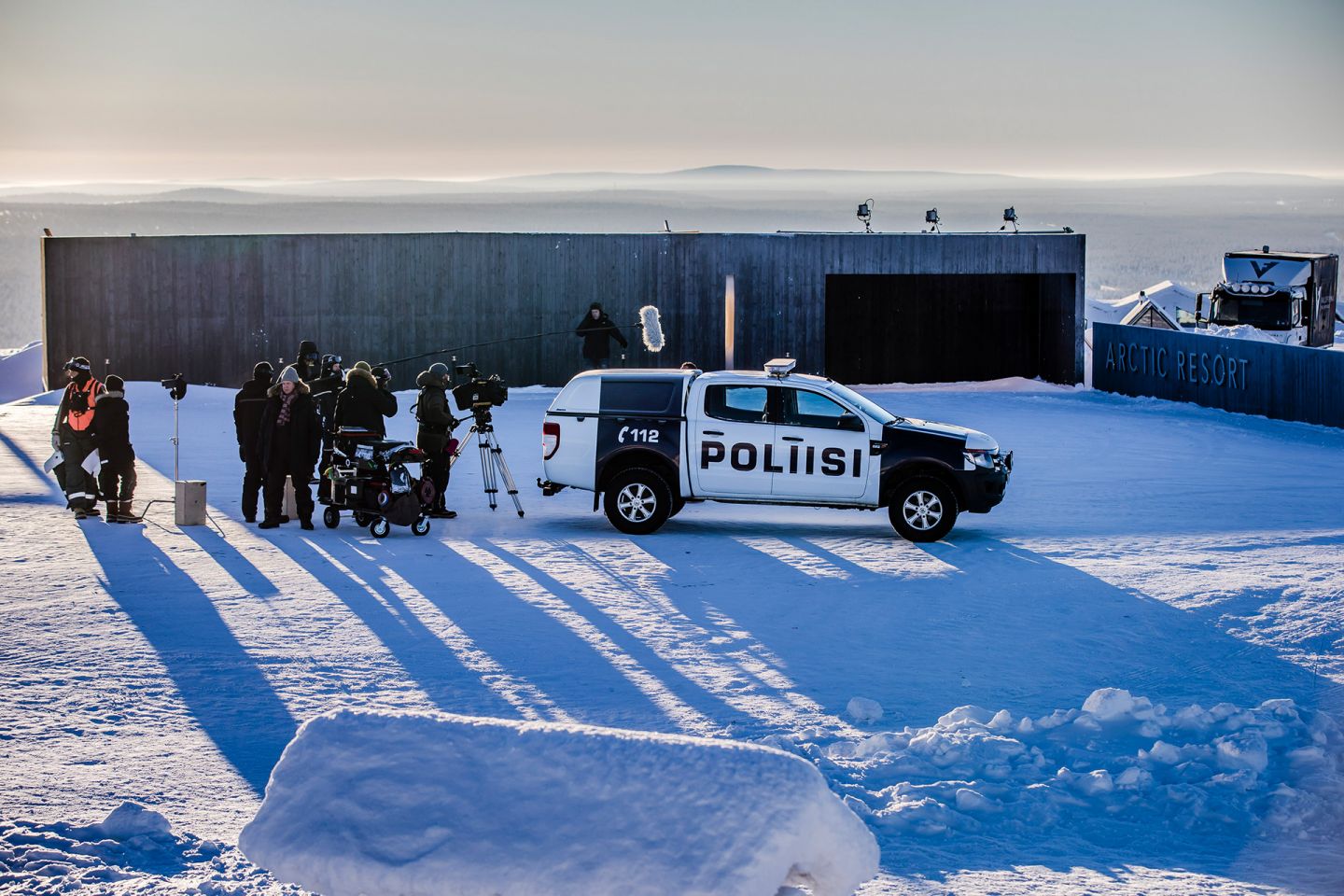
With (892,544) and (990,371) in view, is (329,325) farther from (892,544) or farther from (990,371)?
(892,544)

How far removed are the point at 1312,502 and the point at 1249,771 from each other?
11.0 meters

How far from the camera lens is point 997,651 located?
1141 cm

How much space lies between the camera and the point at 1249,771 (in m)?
8.69

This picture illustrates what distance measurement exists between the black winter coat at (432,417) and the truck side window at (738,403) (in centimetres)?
290

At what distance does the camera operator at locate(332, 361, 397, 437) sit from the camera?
16906mm

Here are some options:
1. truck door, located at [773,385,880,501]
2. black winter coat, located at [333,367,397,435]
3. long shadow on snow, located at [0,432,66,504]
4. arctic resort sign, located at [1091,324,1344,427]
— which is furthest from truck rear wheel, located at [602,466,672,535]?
arctic resort sign, located at [1091,324,1344,427]

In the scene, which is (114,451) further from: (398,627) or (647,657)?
(647,657)

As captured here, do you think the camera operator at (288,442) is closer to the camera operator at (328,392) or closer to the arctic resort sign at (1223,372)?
the camera operator at (328,392)

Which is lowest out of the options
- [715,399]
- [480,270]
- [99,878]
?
[99,878]

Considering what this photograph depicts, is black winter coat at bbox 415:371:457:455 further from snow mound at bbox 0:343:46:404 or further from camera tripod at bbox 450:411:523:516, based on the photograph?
snow mound at bbox 0:343:46:404

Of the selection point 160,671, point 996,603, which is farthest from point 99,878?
point 996,603

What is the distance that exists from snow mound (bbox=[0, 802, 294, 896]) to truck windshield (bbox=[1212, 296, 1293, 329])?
4306cm

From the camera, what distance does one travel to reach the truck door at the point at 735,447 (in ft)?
53.2

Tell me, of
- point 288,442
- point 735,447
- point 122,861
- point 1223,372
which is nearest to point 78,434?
point 288,442
